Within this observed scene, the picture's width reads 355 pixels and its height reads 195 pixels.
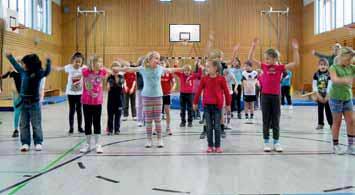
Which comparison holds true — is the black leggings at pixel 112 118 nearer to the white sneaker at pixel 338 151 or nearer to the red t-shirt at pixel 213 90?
the red t-shirt at pixel 213 90

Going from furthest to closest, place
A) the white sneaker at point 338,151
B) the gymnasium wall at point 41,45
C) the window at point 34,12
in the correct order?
1. the window at point 34,12
2. the gymnasium wall at point 41,45
3. the white sneaker at point 338,151

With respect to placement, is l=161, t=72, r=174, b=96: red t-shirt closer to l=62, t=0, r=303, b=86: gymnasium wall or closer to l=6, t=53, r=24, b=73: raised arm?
l=6, t=53, r=24, b=73: raised arm

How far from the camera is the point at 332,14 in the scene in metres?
23.2

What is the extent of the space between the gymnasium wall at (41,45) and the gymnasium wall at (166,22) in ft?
3.36

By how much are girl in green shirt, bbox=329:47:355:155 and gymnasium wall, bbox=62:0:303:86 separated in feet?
70.9

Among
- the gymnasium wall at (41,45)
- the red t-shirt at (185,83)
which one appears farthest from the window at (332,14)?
the gymnasium wall at (41,45)

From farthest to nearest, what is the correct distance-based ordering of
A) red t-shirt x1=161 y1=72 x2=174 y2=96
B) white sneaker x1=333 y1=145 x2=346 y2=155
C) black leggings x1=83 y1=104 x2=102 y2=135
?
1. red t-shirt x1=161 y1=72 x2=174 y2=96
2. black leggings x1=83 y1=104 x2=102 y2=135
3. white sneaker x1=333 y1=145 x2=346 y2=155

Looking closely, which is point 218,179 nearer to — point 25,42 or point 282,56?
point 25,42

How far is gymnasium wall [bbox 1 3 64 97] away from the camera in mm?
19889

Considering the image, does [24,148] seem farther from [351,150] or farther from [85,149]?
[351,150]

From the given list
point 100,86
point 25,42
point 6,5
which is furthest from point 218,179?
point 25,42

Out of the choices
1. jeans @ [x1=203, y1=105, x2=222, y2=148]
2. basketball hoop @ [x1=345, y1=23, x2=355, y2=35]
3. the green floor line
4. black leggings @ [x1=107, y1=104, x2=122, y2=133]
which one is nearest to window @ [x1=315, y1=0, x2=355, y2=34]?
basketball hoop @ [x1=345, y1=23, x2=355, y2=35]

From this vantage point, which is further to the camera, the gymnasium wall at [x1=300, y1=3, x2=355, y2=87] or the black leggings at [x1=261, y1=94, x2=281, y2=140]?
the gymnasium wall at [x1=300, y1=3, x2=355, y2=87]

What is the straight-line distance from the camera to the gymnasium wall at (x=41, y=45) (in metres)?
19.9
